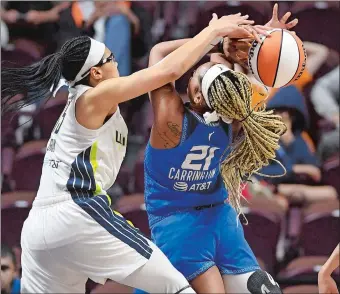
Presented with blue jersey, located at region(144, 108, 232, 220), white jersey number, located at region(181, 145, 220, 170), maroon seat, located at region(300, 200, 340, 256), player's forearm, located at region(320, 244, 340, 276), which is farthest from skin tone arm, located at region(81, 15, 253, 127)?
maroon seat, located at region(300, 200, 340, 256)

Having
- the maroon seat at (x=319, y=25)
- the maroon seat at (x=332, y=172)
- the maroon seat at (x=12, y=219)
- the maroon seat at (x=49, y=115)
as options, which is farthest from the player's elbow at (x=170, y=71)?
the maroon seat at (x=319, y=25)

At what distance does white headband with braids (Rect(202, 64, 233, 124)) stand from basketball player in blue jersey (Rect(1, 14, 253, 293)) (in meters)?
0.14

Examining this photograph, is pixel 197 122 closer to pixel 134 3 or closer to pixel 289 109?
pixel 289 109

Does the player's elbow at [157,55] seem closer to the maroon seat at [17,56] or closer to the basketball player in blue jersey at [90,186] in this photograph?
the basketball player in blue jersey at [90,186]

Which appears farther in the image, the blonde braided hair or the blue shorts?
the blue shorts

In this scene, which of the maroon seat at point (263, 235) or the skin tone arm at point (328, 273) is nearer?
the skin tone arm at point (328, 273)

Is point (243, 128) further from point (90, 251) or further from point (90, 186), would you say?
point (90, 251)

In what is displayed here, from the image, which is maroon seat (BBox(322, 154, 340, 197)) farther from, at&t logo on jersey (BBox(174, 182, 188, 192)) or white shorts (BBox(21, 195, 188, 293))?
white shorts (BBox(21, 195, 188, 293))

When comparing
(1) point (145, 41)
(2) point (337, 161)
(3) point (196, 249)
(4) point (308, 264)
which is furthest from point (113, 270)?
(1) point (145, 41)

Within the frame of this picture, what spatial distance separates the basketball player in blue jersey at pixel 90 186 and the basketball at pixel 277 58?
108mm

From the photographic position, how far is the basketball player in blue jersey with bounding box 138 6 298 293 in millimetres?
3812

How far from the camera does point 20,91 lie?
4.02 m

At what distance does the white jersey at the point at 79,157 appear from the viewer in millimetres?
3705

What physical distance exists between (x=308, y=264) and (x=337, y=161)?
2.97 ft
